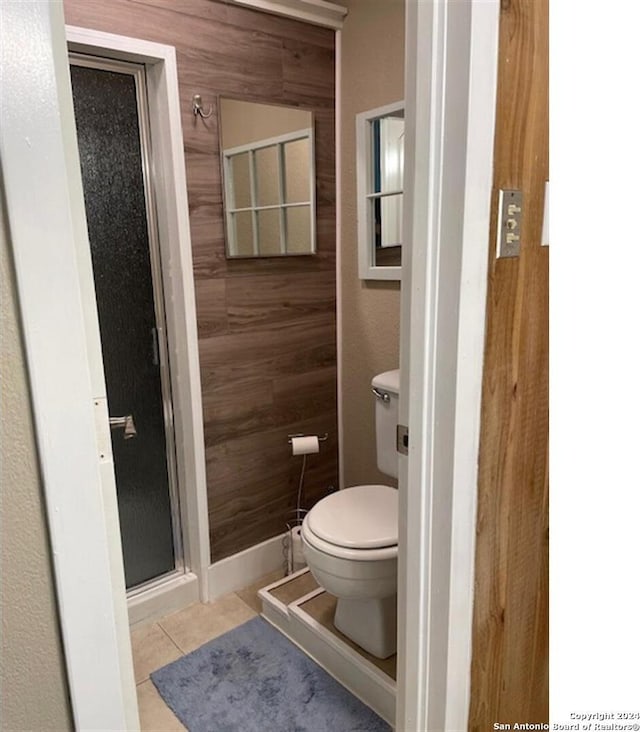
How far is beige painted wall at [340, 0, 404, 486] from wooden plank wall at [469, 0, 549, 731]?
108 centimetres

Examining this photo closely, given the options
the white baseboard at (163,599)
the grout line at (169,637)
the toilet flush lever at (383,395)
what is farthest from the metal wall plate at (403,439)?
the white baseboard at (163,599)

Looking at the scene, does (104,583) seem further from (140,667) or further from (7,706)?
(140,667)

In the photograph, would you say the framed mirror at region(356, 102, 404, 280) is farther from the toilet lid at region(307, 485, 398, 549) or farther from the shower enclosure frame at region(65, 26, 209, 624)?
the toilet lid at region(307, 485, 398, 549)

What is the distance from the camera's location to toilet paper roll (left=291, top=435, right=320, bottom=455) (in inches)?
87.7

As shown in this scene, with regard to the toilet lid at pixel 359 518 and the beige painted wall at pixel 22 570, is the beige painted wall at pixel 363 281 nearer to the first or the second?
the toilet lid at pixel 359 518

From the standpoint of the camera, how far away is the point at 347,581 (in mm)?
1672

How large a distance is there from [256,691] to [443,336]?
139 centimetres

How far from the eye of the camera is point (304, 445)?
224cm

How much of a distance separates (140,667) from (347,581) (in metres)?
0.79

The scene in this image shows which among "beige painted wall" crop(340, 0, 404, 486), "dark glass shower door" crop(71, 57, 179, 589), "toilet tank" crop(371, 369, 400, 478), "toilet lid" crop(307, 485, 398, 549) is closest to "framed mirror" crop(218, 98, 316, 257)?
"beige painted wall" crop(340, 0, 404, 486)

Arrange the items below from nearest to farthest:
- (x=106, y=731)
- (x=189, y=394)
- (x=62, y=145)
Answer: (x=62, y=145), (x=106, y=731), (x=189, y=394)

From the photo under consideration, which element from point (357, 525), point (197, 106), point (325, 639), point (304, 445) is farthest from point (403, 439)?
point (197, 106)
